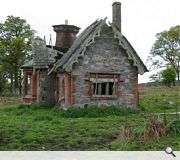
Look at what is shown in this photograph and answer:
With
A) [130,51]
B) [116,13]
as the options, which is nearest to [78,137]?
[130,51]

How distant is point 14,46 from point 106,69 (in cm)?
3268

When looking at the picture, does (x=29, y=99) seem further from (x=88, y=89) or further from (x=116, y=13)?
(x=116, y=13)

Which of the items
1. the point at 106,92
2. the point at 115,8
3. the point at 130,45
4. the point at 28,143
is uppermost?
the point at 115,8

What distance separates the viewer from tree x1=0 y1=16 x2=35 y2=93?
58.3 m

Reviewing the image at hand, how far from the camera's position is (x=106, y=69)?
27.4 metres

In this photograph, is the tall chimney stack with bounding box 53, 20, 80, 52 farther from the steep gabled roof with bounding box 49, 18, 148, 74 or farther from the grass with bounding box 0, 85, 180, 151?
the grass with bounding box 0, 85, 180, 151

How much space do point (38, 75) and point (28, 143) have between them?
1730 cm

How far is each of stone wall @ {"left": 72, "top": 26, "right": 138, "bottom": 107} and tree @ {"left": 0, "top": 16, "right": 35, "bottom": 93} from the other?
32.1 meters

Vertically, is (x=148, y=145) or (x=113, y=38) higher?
(x=113, y=38)

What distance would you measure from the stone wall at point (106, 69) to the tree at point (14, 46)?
32.1 meters

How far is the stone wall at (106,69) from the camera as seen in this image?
1053 inches
